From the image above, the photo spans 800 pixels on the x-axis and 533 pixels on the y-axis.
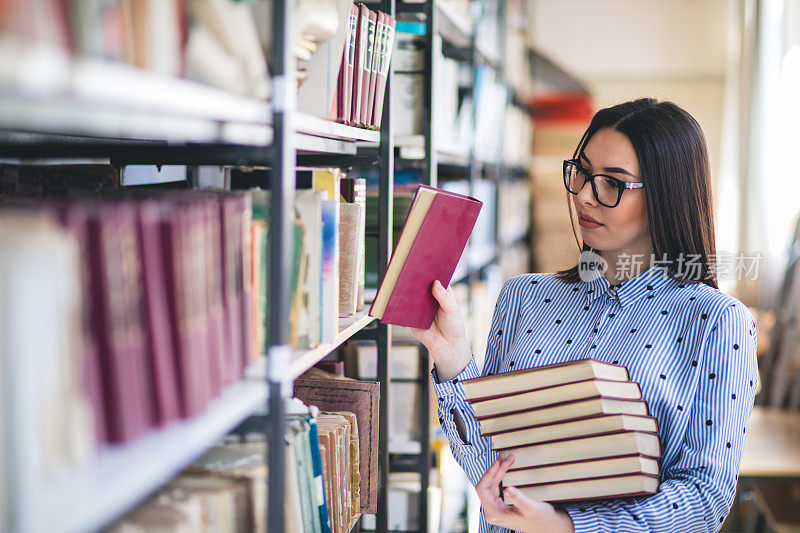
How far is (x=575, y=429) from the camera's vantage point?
4.09 feet

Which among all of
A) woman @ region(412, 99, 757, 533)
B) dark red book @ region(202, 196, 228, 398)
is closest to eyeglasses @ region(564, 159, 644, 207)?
woman @ region(412, 99, 757, 533)

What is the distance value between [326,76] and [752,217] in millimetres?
4289

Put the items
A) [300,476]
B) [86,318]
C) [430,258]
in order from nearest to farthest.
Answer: [86,318]
[300,476]
[430,258]

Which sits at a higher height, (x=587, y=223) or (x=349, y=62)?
(x=349, y=62)

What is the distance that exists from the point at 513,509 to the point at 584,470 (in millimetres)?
154

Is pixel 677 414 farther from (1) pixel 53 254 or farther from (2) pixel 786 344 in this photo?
(2) pixel 786 344

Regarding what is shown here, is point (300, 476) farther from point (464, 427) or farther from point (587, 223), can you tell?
point (587, 223)

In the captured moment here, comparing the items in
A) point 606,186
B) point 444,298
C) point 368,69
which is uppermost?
point 368,69

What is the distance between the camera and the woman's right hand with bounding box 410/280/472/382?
1.46 m

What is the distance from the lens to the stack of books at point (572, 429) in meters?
1.22

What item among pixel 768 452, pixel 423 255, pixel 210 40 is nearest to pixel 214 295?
pixel 210 40

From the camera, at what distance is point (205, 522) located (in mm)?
874

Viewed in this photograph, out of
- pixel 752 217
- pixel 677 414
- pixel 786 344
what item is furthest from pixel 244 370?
pixel 752 217

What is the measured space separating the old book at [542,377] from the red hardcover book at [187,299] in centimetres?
60
